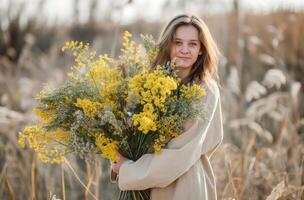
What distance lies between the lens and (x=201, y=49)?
2.99 m

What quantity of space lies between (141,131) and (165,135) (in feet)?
0.42

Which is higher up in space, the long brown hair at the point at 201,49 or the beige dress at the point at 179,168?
the long brown hair at the point at 201,49

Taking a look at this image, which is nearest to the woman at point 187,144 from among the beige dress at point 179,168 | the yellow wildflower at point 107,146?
the beige dress at point 179,168

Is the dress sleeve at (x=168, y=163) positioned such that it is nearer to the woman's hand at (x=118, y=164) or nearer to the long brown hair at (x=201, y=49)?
the woman's hand at (x=118, y=164)

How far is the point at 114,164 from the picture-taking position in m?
2.80

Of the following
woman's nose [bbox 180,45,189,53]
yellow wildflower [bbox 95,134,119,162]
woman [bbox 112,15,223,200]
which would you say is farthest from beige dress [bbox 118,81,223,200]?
woman's nose [bbox 180,45,189,53]

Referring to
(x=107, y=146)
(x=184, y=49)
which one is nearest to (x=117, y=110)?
(x=107, y=146)

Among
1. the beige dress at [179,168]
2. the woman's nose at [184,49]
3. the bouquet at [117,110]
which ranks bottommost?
the beige dress at [179,168]

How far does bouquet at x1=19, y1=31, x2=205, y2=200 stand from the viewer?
2525 mm

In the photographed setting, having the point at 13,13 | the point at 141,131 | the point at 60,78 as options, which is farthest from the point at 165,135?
the point at 13,13

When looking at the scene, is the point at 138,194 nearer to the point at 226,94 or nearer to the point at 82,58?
the point at 82,58

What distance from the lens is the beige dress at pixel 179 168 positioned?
8.63 feet

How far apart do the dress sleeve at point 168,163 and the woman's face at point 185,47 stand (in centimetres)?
32

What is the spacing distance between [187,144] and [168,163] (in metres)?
Result: 0.13
